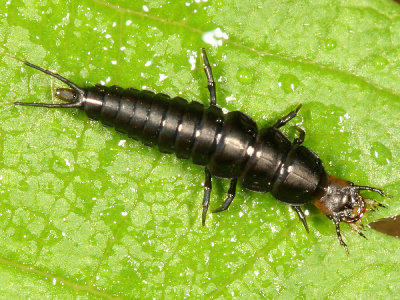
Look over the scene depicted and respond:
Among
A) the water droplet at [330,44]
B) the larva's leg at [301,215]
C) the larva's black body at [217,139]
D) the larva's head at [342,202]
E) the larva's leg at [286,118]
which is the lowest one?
the larva's leg at [301,215]

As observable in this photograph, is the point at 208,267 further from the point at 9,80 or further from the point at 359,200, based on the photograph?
the point at 9,80

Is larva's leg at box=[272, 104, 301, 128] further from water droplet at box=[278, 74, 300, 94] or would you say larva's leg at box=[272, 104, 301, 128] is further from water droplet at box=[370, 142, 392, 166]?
water droplet at box=[370, 142, 392, 166]

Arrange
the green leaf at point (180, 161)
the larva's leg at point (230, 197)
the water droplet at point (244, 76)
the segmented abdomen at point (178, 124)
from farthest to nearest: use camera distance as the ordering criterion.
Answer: the water droplet at point (244, 76) → the larva's leg at point (230, 197) → the green leaf at point (180, 161) → the segmented abdomen at point (178, 124)

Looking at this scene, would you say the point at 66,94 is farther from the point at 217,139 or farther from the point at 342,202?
the point at 342,202

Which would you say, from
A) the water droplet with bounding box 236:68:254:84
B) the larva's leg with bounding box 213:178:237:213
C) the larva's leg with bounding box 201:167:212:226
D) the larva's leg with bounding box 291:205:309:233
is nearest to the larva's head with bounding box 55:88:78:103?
the larva's leg with bounding box 201:167:212:226

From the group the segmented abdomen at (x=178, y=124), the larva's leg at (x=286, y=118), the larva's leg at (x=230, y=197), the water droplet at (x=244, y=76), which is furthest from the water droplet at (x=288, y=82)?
the larva's leg at (x=230, y=197)

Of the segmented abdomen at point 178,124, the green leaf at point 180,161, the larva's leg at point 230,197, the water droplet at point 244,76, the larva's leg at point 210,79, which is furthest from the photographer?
the water droplet at point 244,76

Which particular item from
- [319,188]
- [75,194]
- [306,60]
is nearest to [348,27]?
[306,60]

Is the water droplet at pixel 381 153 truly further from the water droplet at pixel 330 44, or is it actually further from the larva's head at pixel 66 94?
the larva's head at pixel 66 94
